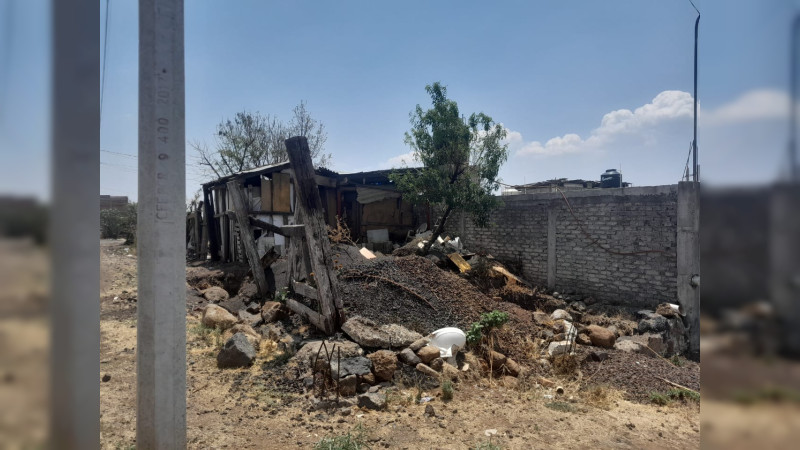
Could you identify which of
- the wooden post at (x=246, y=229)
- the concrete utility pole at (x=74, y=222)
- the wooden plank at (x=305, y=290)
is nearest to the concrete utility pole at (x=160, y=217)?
the concrete utility pole at (x=74, y=222)

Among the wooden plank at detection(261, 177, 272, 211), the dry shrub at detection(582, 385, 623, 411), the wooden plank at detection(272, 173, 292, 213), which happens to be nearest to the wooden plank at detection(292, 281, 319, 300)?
the dry shrub at detection(582, 385, 623, 411)

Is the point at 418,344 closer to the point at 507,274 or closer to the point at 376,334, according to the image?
the point at 376,334

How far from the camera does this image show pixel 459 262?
10.8m

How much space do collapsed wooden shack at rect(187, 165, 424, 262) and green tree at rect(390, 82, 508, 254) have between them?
9.48 ft

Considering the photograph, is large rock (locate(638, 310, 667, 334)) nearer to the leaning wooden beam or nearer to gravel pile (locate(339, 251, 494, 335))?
gravel pile (locate(339, 251, 494, 335))

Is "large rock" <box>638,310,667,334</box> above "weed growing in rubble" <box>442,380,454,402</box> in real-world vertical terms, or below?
below

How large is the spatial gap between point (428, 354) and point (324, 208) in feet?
29.7

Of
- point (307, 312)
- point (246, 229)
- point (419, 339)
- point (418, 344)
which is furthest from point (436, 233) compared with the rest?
point (418, 344)

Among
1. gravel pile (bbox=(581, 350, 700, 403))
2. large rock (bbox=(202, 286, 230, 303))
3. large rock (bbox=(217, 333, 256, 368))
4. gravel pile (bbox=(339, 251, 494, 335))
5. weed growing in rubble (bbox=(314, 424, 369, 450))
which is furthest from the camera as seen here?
large rock (bbox=(202, 286, 230, 303))

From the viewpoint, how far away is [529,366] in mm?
5812

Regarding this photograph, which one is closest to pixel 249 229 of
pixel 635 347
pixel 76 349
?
pixel 76 349

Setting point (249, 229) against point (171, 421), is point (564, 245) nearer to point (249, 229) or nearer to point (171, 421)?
point (249, 229)

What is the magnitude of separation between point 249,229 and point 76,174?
6.76 metres

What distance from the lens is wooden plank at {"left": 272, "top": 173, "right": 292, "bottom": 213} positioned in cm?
1266
